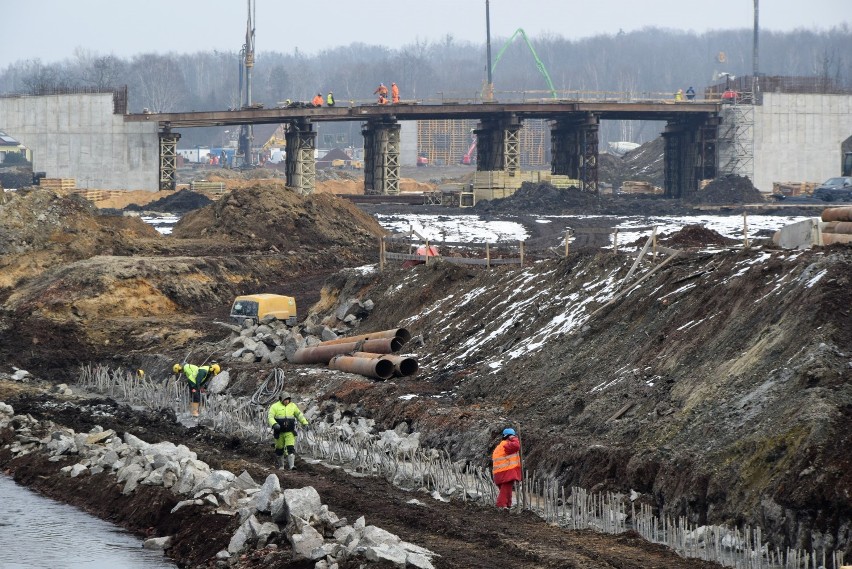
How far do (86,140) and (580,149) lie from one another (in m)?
28.2

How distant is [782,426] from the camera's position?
15859 mm

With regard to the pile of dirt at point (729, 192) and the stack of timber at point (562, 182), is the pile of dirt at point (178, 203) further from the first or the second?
the pile of dirt at point (729, 192)

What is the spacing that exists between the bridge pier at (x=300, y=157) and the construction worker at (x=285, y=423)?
52.5 m

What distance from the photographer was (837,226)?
2334 cm

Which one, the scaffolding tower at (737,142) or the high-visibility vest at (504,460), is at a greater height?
the scaffolding tower at (737,142)

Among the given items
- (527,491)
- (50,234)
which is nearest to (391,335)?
(527,491)

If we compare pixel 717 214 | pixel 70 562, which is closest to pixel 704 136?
pixel 717 214

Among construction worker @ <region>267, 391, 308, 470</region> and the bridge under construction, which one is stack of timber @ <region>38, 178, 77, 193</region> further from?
construction worker @ <region>267, 391, 308, 470</region>

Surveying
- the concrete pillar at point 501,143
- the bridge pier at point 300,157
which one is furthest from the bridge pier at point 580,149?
the bridge pier at point 300,157

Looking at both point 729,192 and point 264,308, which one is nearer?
point 264,308

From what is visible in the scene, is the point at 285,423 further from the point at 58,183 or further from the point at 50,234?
the point at 58,183

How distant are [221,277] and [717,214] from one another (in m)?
27.9

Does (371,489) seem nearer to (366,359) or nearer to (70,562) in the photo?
(70,562)

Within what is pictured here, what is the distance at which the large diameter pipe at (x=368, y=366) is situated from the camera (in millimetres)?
27000
